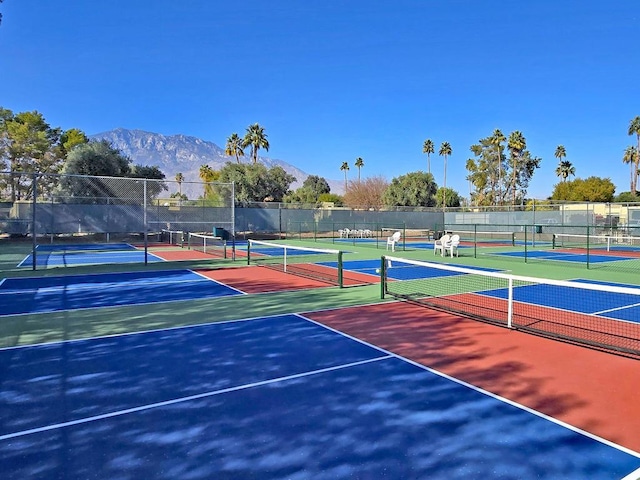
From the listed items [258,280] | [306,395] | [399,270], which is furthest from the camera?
[399,270]

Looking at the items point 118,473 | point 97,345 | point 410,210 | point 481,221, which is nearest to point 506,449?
point 118,473

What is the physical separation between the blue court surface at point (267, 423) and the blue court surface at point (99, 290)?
365 centimetres

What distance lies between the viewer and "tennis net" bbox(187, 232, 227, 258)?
802 inches

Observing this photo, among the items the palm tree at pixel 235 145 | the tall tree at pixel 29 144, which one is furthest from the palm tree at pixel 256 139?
the tall tree at pixel 29 144

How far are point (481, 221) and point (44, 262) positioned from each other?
105 ft

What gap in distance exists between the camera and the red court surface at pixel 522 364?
4.09 meters

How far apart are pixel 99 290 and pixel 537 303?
10.2 meters

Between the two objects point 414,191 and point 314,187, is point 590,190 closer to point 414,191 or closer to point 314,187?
point 414,191

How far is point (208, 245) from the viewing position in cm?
2533

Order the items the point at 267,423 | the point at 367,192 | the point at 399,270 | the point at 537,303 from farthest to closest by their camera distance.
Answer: the point at 367,192
the point at 399,270
the point at 537,303
the point at 267,423

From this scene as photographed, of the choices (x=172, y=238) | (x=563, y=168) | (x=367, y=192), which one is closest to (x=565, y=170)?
(x=563, y=168)

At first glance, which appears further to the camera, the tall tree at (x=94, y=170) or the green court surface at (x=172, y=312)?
the tall tree at (x=94, y=170)

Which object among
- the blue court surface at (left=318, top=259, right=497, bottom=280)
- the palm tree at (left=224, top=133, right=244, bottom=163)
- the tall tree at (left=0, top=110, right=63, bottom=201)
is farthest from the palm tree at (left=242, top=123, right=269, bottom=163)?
the blue court surface at (left=318, top=259, right=497, bottom=280)

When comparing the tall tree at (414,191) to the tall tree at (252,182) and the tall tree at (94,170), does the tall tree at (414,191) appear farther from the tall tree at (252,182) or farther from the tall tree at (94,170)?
the tall tree at (94,170)
